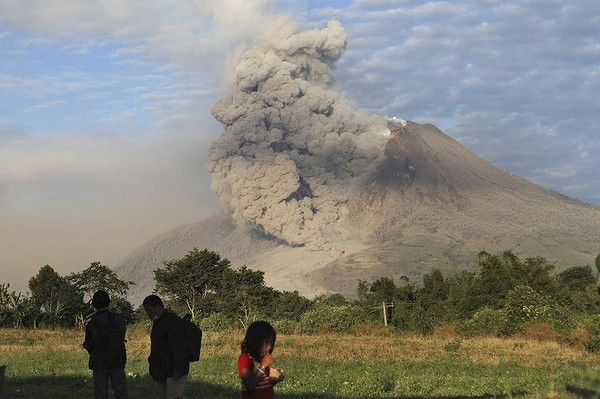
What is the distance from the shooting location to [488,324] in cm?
4288

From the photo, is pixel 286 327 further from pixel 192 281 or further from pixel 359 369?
pixel 359 369

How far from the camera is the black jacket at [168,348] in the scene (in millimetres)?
11000

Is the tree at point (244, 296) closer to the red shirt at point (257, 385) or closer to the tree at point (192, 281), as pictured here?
the tree at point (192, 281)

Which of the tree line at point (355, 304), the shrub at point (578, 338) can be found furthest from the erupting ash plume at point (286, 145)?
the shrub at point (578, 338)

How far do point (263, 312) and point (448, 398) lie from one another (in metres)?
52.4

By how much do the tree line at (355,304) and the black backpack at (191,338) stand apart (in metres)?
22.4

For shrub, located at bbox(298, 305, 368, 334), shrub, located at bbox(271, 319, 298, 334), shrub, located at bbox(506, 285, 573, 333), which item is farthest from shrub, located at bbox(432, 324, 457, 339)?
shrub, located at bbox(271, 319, 298, 334)

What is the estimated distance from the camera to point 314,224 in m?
181

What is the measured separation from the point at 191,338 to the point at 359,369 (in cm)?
1298

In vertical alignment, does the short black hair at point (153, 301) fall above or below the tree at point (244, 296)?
below

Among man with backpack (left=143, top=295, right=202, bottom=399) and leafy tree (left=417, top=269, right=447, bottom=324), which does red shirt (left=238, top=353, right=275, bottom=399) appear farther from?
leafy tree (left=417, top=269, right=447, bottom=324)

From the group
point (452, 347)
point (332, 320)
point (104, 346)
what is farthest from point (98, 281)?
point (104, 346)

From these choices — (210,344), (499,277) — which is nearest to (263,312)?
(499,277)

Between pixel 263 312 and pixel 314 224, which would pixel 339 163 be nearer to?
pixel 314 224
